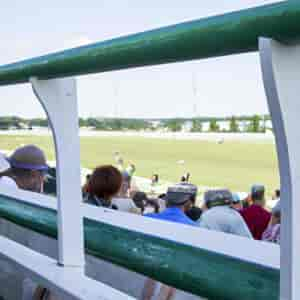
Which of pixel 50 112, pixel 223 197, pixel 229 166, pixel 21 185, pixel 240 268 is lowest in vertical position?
pixel 229 166

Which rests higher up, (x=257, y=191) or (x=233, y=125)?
(x=257, y=191)

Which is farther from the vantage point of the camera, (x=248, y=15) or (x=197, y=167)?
(x=197, y=167)

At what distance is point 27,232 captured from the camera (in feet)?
5.17

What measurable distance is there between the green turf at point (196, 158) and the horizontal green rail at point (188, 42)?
2068cm

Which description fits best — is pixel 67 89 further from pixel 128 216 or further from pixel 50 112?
pixel 128 216

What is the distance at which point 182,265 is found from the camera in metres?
0.79

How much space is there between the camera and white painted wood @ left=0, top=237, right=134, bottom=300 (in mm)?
901

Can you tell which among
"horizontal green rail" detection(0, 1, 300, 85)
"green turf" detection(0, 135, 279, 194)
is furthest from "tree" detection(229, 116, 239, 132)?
"horizontal green rail" detection(0, 1, 300, 85)

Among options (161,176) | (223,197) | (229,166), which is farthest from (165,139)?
(223,197)

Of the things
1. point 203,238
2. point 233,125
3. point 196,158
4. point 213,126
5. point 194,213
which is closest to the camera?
point 203,238

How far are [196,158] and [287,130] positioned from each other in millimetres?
43537

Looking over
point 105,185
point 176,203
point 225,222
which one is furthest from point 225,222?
point 105,185

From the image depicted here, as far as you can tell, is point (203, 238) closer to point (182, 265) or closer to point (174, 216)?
point (182, 265)

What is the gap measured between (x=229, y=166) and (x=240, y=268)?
126 feet
